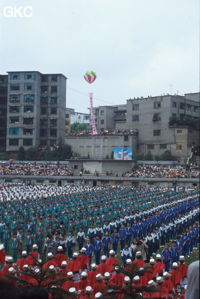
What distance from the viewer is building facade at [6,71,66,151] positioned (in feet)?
167

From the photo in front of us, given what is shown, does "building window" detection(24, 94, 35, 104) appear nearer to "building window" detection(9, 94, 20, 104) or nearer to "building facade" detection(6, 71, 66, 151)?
"building facade" detection(6, 71, 66, 151)

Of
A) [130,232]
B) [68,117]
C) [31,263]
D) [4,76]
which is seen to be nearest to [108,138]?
[4,76]

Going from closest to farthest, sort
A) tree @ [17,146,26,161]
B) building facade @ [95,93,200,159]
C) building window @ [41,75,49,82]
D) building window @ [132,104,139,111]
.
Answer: building facade @ [95,93,200,159] < tree @ [17,146,26,161] < building window @ [132,104,139,111] < building window @ [41,75,49,82]

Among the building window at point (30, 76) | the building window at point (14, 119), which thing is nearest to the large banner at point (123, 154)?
the building window at point (14, 119)

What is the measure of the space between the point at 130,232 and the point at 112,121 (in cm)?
4481

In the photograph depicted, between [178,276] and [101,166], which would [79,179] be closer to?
[101,166]

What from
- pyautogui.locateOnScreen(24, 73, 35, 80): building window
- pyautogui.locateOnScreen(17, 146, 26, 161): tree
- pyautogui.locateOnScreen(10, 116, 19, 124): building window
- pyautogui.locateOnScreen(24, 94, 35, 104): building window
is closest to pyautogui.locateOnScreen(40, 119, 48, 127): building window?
pyautogui.locateOnScreen(24, 94, 35, 104): building window

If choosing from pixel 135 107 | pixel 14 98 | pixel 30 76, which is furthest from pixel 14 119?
pixel 135 107

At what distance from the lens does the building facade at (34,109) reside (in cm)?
5100

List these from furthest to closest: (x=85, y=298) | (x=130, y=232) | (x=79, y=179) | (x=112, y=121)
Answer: (x=112, y=121)
(x=79, y=179)
(x=130, y=232)
(x=85, y=298)

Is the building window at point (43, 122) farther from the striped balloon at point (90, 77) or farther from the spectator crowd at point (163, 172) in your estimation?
the spectator crowd at point (163, 172)

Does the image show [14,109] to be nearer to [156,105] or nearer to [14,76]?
[14,76]

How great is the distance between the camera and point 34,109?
169 ft

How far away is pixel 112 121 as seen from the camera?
2260 inches
